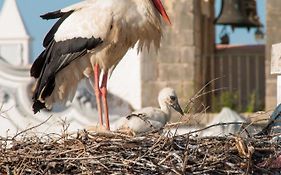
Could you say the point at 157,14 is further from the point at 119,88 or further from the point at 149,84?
the point at 119,88

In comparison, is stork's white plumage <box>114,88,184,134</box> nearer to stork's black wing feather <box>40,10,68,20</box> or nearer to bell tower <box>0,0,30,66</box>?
stork's black wing feather <box>40,10,68,20</box>

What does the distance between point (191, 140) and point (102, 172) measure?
0.67 metres

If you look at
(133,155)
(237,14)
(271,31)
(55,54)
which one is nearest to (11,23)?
(237,14)

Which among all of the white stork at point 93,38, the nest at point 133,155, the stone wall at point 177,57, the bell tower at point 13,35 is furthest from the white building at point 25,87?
the nest at point 133,155

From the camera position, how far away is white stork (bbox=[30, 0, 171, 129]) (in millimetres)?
11898

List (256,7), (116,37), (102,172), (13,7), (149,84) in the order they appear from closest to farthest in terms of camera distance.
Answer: (102,172) → (116,37) → (149,84) → (256,7) → (13,7)

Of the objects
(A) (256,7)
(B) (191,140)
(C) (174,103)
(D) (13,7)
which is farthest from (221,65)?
(B) (191,140)

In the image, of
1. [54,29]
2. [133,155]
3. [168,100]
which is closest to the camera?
[133,155]

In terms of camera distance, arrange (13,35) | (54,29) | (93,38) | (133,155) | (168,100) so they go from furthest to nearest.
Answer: (13,35)
(168,100)
(54,29)
(93,38)
(133,155)

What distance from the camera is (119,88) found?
70.6 ft

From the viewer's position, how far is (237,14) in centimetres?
2070

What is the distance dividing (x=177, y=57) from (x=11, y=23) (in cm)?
A: 351

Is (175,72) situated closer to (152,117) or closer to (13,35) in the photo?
(13,35)

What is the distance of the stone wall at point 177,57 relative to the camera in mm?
19547
